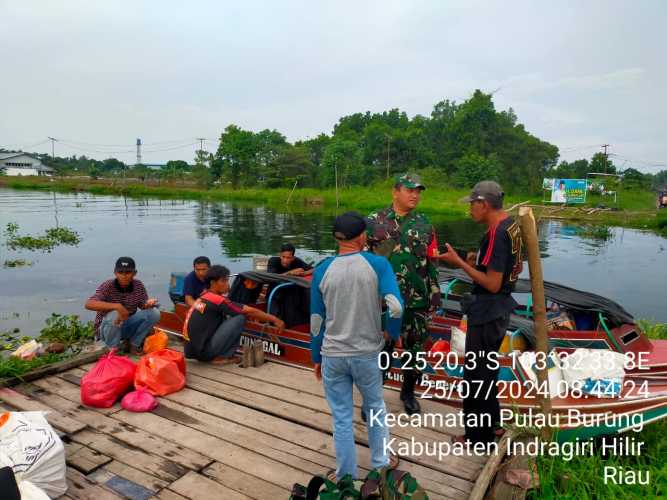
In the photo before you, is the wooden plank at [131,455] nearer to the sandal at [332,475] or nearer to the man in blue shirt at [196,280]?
the sandal at [332,475]

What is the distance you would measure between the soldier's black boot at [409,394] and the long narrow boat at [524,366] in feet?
0.58

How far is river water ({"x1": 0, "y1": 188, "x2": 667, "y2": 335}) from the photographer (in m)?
13.5

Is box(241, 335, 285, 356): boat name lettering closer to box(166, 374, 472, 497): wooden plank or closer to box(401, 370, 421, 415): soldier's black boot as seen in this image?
box(166, 374, 472, 497): wooden plank

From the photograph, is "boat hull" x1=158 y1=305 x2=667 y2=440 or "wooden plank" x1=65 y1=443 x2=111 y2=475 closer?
"wooden plank" x1=65 y1=443 x2=111 y2=475

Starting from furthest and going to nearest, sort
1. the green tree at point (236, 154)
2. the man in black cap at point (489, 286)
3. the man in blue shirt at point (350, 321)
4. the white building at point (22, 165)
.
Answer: the white building at point (22, 165) → the green tree at point (236, 154) → the man in black cap at point (489, 286) → the man in blue shirt at point (350, 321)

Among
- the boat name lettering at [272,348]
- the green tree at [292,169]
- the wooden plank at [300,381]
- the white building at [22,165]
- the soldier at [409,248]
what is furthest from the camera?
the white building at [22,165]

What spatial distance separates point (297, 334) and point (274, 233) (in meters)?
23.0

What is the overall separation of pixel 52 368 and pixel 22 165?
11399 centimetres

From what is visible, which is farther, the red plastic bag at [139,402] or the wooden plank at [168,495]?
the red plastic bag at [139,402]

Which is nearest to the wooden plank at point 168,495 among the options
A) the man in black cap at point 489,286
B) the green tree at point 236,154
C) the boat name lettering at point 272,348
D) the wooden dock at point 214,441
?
the wooden dock at point 214,441

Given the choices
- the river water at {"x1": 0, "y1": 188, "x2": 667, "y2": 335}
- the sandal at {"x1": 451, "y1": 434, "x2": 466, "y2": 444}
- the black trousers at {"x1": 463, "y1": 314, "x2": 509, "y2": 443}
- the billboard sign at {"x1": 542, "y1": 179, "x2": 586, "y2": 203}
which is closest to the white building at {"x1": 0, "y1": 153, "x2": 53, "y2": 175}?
the river water at {"x1": 0, "y1": 188, "x2": 667, "y2": 335}

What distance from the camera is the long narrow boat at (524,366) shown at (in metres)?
4.52

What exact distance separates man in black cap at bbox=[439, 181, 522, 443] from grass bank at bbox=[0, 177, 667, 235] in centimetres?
3589

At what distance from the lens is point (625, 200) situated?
1852 inches
